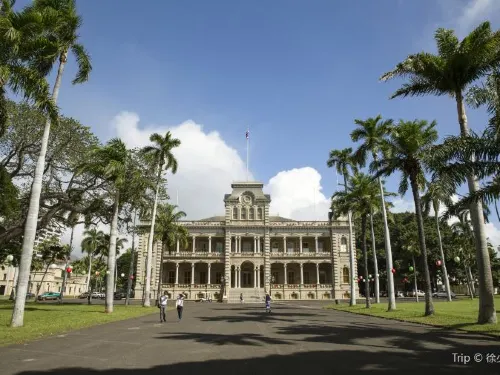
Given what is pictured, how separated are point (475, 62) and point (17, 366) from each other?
21226mm

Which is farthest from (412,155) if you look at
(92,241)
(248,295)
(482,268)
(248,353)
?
(92,241)

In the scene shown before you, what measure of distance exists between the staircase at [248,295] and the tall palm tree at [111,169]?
29255 millimetres

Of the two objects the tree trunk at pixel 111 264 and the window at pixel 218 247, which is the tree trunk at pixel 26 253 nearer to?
the tree trunk at pixel 111 264

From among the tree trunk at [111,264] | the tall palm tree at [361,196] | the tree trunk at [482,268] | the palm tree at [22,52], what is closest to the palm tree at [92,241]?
the tree trunk at [111,264]

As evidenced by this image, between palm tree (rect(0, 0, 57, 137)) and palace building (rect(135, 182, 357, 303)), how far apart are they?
45.1m

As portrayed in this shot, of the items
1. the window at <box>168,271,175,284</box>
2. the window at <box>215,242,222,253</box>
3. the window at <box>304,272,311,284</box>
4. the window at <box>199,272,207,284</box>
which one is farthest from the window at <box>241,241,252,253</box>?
the window at <box>168,271,175,284</box>

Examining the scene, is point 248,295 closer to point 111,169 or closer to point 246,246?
point 246,246

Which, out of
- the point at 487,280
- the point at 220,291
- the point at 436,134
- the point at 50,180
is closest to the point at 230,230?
the point at 220,291

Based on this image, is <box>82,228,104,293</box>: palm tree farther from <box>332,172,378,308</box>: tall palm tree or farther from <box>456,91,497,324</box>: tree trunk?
<box>456,91,497,324</box>: tree trunk

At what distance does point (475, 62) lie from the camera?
18.3 metres

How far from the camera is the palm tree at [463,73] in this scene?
16.9 m

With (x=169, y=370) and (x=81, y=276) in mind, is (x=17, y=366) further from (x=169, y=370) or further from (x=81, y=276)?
(x=81, y=276)

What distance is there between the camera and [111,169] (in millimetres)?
26922

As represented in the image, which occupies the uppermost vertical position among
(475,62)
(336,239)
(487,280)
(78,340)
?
(475,62)
